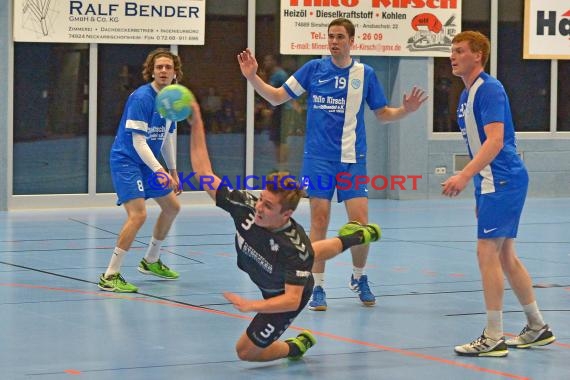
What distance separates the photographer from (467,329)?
8.70 meters

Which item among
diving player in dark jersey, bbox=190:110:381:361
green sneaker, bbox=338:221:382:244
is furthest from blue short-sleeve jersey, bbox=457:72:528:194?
diving player in dark jersey, bbox=190:110:381:361

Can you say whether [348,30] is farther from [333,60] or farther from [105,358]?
[105,358]

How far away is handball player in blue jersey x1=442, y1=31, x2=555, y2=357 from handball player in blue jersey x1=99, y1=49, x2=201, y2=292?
10.2 feet

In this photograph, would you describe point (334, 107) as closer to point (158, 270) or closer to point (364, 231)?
point (364, 231)

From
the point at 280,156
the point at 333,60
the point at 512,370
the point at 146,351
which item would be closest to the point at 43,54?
the point at 280,156

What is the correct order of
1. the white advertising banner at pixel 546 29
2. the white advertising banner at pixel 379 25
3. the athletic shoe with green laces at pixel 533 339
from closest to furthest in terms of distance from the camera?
the athletic shoe with green laces at pixel 533 339 → the white advertising banner at pixel 379 25 → the white advertising banner at pixel 546 29

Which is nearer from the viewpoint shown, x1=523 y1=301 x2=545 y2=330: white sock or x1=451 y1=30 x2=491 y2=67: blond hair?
x1=451 y1=30 x2=491 y2=67: blond hair

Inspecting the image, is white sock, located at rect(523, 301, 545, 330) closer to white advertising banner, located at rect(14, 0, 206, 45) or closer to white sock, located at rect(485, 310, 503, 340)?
white sock, located at rect(485, 310, 503, 340)

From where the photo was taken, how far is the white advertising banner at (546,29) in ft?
64.8

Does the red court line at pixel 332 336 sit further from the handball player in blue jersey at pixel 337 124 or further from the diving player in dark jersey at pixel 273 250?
the handball player in blue jersey at pixel 337 124

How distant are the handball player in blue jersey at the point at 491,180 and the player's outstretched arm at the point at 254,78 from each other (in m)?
1.95

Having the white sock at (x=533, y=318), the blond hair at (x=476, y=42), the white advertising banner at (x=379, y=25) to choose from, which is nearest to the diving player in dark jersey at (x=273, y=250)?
the white sock at (x=533, y=318)

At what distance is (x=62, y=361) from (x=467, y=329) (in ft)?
9.98

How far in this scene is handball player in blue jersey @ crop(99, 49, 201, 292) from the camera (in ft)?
33.7
